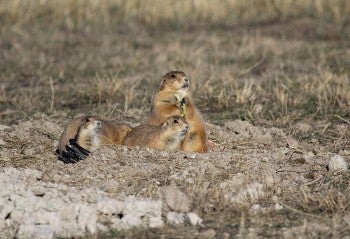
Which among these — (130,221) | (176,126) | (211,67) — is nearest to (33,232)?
(130,221)

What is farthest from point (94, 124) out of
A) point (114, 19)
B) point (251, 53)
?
point (114, 19)

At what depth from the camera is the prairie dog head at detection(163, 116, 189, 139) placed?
6844mm

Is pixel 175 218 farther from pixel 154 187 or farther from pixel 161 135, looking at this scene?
pixel 161 135

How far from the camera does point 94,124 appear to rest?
7145 mm

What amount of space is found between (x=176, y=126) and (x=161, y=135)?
0.19 m

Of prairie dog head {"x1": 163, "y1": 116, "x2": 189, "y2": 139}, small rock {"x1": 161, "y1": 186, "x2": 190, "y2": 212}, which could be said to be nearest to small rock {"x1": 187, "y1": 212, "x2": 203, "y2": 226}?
small rock {"x1": 161, "y1": 186, "x2": 190, "y2": 212}

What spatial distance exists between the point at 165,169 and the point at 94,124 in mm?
911

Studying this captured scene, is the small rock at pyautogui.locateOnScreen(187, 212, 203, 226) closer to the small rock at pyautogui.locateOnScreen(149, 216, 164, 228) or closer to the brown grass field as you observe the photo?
the brown grass field

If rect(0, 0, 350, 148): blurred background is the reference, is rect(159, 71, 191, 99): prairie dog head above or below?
below

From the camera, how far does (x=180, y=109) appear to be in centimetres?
723

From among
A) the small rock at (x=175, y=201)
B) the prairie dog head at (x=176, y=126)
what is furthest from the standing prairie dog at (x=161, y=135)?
the small rock at (x=175, y=201)

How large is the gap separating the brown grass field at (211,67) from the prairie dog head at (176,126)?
64 centimetres

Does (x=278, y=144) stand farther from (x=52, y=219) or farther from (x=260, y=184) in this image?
(x=52, y=219)

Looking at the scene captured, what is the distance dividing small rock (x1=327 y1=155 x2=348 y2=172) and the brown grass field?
0.45ft
